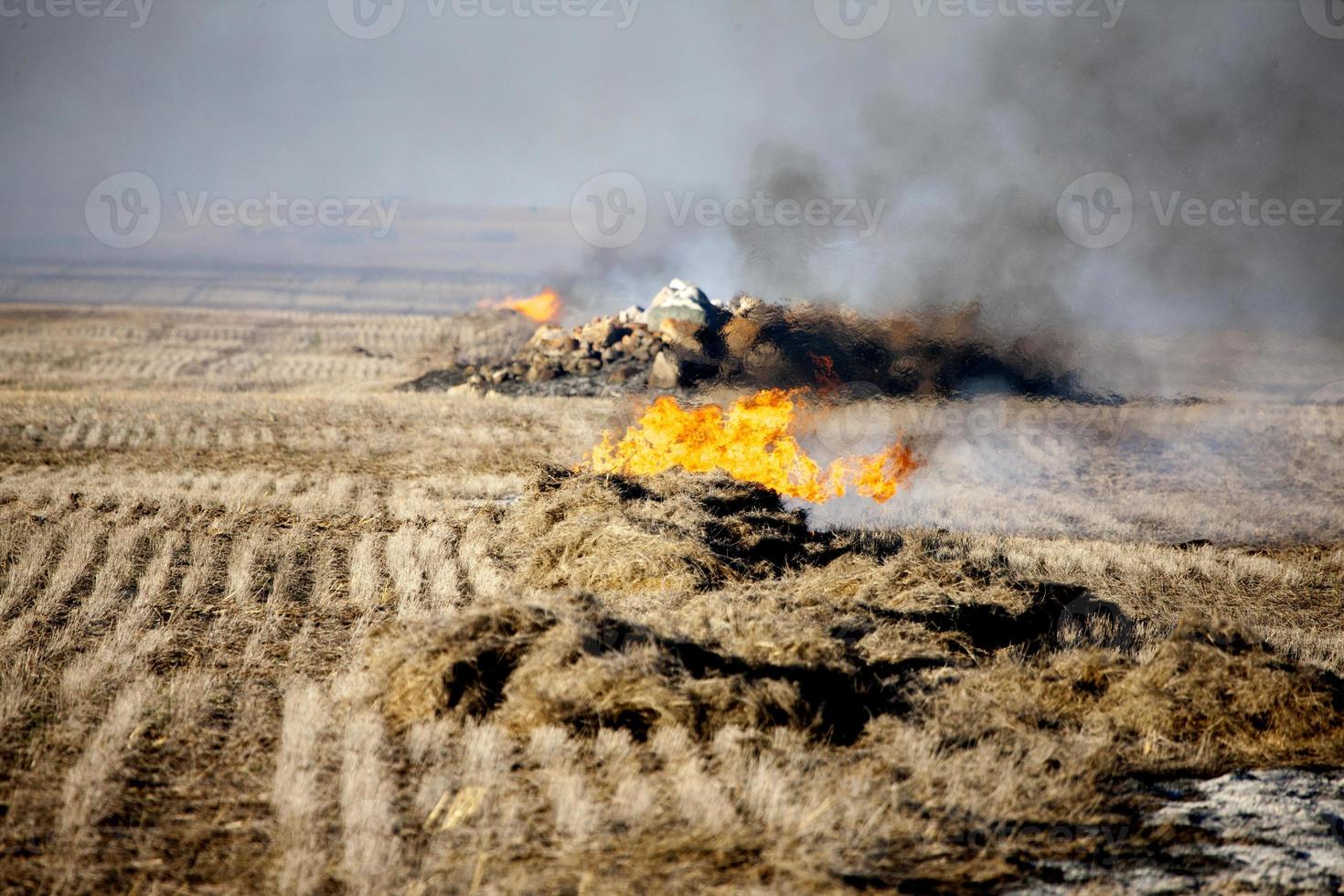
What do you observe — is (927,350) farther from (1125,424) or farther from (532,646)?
(532,646)

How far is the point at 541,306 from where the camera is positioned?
4744 cm

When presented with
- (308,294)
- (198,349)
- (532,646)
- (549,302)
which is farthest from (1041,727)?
(308,294)

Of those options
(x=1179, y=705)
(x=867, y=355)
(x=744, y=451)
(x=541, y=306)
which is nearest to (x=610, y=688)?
(x=1179, y=705)

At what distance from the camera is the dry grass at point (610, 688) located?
4.93m

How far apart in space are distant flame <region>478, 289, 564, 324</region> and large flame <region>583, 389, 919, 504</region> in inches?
1200

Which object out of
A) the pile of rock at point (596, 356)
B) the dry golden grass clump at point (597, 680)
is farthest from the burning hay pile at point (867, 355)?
the dry golden grass clump at point (597, 680)

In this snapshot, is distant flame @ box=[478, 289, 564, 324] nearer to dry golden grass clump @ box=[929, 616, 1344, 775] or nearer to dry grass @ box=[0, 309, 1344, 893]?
dry grass @ box=[0, 309, 1344, 893]

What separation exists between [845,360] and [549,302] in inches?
1282

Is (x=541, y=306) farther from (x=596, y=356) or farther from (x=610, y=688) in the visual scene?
(x=610, y=688)

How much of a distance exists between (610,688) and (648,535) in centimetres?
348

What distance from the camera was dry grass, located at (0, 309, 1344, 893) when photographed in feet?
16.2

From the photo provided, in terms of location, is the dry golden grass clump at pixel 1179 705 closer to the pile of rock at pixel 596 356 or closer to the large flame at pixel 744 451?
the large flame at pixel 744 451

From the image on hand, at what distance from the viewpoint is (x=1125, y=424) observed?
70.5 ft

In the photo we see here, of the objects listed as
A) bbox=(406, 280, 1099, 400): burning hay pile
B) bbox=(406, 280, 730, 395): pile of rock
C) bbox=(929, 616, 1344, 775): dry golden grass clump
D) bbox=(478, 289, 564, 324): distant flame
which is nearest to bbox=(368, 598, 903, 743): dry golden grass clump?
bbox=(929, 616, 1344, 775): dry golden grass clump
